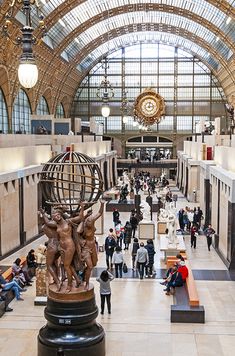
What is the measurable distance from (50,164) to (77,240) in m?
1.51

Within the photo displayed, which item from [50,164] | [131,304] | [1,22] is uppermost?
[1,22]

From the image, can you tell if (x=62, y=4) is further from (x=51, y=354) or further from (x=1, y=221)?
(x=51, y=354)

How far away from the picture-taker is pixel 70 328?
416 inches

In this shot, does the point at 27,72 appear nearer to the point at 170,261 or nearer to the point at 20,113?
the point at 170,261

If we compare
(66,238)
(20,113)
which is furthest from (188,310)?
(20,113)

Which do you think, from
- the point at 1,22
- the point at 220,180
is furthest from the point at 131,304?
the point at 1,22

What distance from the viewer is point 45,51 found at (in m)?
48.5

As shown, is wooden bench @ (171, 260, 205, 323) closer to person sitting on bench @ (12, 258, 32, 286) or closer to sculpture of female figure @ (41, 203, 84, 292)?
sculpture of female figure @ (41, 203, 84, 292)

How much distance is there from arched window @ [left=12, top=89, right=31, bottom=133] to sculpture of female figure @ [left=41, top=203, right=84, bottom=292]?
35.0 meters

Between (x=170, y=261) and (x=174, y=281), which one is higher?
(x=174, y=281)

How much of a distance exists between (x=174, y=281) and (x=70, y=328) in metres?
5.74

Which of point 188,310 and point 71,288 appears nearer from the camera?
point 71,288

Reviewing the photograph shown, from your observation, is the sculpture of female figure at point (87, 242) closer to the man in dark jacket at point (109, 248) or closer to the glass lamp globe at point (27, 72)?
the glass lamp globe at point (27, 72)

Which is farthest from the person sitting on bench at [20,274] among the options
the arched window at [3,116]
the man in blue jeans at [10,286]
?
the arched window at [3,116]
